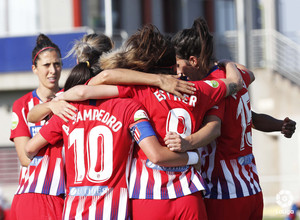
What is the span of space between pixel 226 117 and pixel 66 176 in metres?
1.20

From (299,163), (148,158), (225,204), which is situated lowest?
(299,163)

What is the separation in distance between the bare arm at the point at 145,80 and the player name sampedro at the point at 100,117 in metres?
0.20

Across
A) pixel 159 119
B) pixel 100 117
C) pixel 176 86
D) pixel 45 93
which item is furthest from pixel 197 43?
pixel 45 93

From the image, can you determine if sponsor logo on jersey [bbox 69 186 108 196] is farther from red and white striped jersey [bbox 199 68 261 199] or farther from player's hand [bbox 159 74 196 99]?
red and white striped jersey [bbox 199 68 261 199]

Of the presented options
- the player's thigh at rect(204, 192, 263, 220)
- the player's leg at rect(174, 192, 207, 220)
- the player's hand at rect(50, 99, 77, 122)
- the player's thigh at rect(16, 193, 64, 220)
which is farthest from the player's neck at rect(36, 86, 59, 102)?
the player's leg at rect(174, 192, 207, 220)

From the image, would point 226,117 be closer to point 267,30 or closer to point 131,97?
point 131,97

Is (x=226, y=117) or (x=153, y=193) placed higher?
(x=226, y=117)

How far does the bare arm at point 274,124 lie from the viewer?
509 cm

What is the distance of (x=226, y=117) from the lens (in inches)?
179

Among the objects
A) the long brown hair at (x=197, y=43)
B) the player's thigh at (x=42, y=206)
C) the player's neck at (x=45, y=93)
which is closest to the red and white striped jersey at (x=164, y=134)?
the long brown hair at (x=197, y=43)

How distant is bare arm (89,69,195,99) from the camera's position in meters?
4.06

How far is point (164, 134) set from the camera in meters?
4.08

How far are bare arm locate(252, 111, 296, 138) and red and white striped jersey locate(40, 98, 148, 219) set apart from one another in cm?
149

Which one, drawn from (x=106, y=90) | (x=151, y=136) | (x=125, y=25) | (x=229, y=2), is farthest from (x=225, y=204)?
(x=229, y=2)
